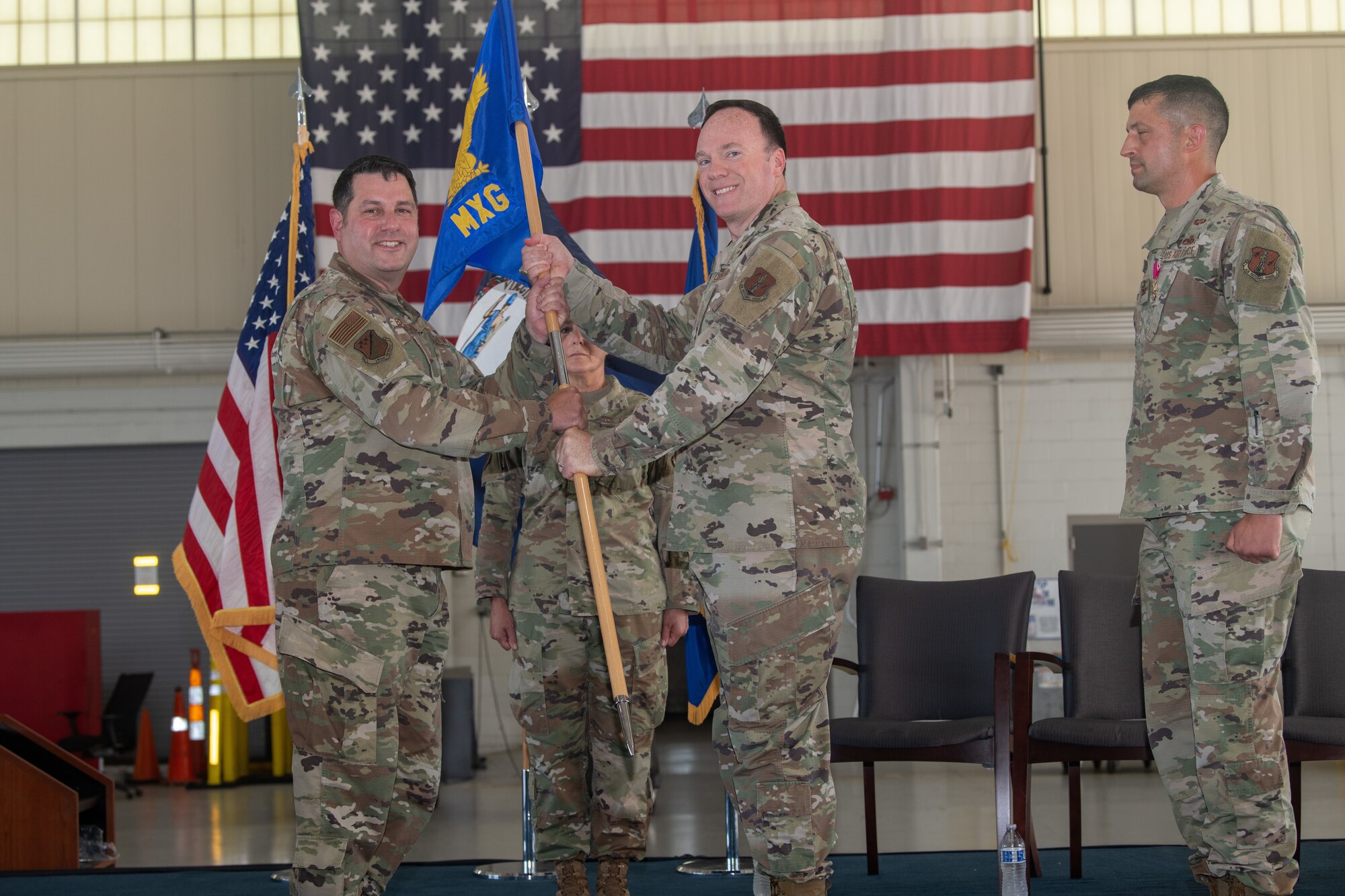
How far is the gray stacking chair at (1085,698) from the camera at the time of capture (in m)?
3.92

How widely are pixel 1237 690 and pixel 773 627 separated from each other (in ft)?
3.33

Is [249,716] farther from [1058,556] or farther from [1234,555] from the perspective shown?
[1058,556]

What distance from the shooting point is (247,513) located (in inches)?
205

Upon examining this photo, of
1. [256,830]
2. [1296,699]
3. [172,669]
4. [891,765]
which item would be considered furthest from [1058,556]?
[172,669]

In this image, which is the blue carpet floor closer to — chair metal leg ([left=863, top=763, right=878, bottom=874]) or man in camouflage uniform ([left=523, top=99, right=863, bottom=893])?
chair metal leg ([left=863, top=763, right=878, bottom=874])

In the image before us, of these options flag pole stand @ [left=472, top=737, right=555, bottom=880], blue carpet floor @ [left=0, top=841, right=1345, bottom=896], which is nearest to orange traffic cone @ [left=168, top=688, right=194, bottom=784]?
blue carpet floor @ [left=0, top=841, right=1345, bottom=896]

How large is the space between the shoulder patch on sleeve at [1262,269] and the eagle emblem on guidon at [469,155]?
1.99 meters

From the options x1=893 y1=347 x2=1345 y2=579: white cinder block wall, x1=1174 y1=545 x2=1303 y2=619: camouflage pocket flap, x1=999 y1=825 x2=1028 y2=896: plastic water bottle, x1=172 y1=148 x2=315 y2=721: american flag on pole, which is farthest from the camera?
x1=893 y1=347 x2=1345 y2=579: white cinder block wall

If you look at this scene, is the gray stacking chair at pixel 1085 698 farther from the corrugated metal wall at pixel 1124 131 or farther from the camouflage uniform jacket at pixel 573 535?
the corrugated metal wall at pixel 1124 131

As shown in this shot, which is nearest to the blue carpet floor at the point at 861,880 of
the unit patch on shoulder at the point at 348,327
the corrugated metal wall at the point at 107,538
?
the unit patch on shoulder at the point at 348,327

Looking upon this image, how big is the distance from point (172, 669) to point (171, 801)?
1959 mm

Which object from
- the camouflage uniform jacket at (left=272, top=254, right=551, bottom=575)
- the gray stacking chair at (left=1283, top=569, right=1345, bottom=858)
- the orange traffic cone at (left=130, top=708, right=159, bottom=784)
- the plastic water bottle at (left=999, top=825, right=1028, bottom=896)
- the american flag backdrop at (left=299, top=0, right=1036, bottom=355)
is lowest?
the orange traffic cone at (left=130, top=708, right=159, bottom=784)

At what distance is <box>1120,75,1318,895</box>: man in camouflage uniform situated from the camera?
2760 millimetres

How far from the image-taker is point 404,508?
3.00 meters
